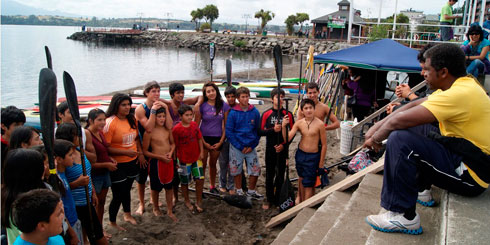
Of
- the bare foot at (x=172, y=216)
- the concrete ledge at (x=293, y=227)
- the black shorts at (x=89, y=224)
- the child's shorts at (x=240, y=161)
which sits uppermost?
the child's shorts at (x=240, y=161)

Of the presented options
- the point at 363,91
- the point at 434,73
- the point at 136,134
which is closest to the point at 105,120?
the point at 136,134

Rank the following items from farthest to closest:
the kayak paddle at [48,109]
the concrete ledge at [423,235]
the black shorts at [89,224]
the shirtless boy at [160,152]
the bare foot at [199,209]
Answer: the bare foot at [199,209] < the shirtless boy at [160,152] < the black shorts at [89,224] < the kayak paddle at [48,109] < the concrete ledge at [423,235]

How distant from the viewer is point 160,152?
4.84 m

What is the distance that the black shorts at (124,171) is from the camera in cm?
447

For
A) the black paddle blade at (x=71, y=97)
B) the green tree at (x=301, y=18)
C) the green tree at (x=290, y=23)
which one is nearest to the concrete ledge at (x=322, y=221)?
the black paddle blade at (x=71, y=97)

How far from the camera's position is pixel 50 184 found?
300cm

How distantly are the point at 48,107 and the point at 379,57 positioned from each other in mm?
7578

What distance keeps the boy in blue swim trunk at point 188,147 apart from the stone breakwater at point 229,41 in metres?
40.2

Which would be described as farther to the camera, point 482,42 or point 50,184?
point 482,42

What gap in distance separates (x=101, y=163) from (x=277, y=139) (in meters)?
2.46

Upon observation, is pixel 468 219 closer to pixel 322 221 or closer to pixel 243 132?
pixel 322 221

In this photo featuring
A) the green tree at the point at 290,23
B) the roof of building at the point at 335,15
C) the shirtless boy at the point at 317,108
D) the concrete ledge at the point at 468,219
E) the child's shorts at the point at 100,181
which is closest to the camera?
the concrete ledge at the point at 468,219

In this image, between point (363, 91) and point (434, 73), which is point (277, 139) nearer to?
point (434, 73)

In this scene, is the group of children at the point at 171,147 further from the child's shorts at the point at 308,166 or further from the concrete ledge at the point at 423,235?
the concrete ledge at the point at 423,235
